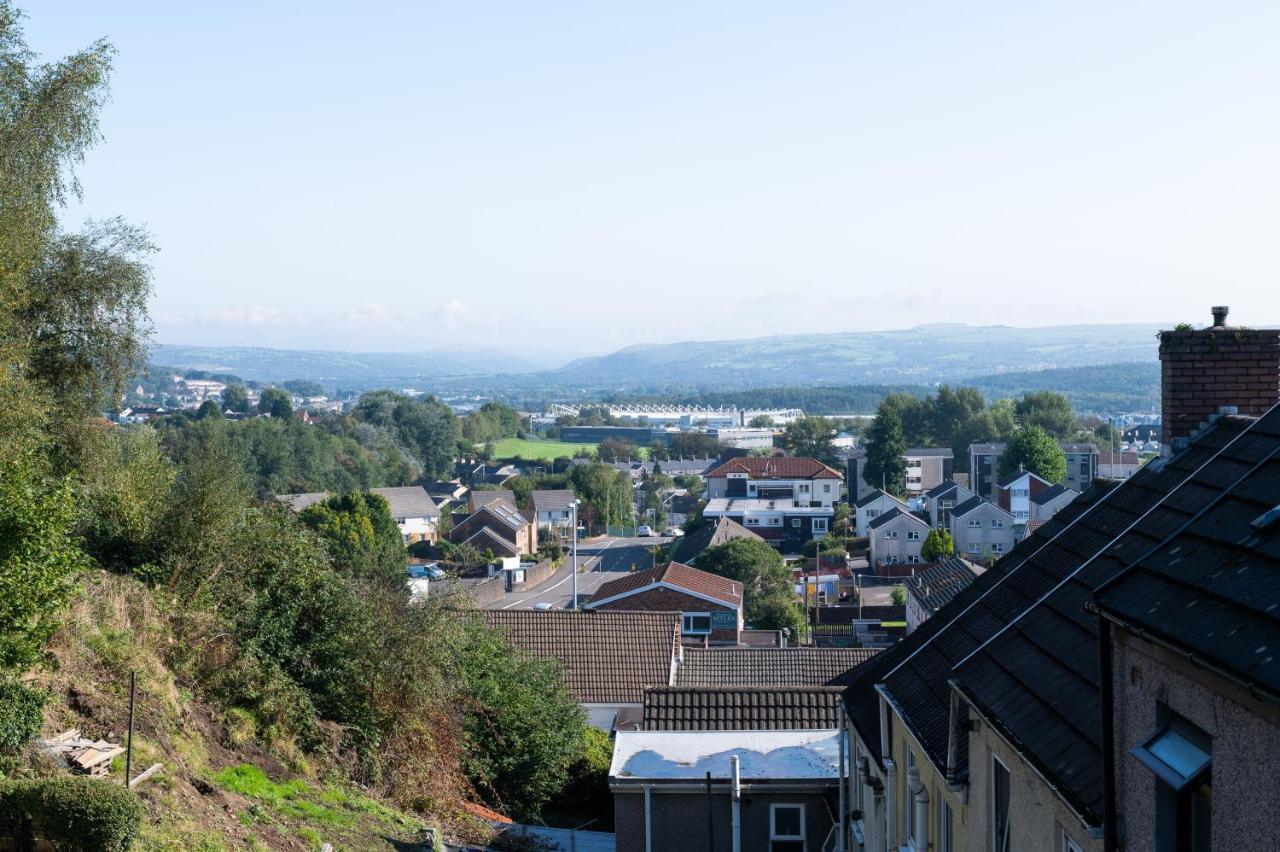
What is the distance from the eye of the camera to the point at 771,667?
85.4 feet

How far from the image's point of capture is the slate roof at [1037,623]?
559 centimetres

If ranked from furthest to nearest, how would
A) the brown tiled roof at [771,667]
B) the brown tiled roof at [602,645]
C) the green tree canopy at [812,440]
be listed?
the green tree canopy at [812,440] → the brown tiled roof at [771,667] → the brown tiled roof at [602,645]

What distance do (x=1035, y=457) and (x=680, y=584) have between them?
56.4 metres

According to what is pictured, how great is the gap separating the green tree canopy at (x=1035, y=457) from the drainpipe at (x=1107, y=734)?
85.1 metres

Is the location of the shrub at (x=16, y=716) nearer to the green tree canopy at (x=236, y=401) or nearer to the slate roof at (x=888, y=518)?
the slate roof at (x=888, y=518)

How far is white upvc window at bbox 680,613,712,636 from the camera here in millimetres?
37938

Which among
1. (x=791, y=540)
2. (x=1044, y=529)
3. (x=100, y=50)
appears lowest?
(x=791, y=540)

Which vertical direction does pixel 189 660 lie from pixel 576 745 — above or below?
above

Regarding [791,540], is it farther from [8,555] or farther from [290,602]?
[8,555]

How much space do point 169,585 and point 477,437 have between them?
152 meters

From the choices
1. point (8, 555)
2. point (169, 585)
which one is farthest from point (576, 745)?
point (8, 555)

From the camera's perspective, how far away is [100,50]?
1770 cm

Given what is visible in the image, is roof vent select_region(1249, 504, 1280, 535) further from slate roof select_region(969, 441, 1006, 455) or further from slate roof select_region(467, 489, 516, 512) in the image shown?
slate roof select_region(969, 441, 1006, 455)

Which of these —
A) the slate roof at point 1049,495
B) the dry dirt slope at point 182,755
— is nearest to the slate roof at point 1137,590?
the dry dirt slope at point 182,755
